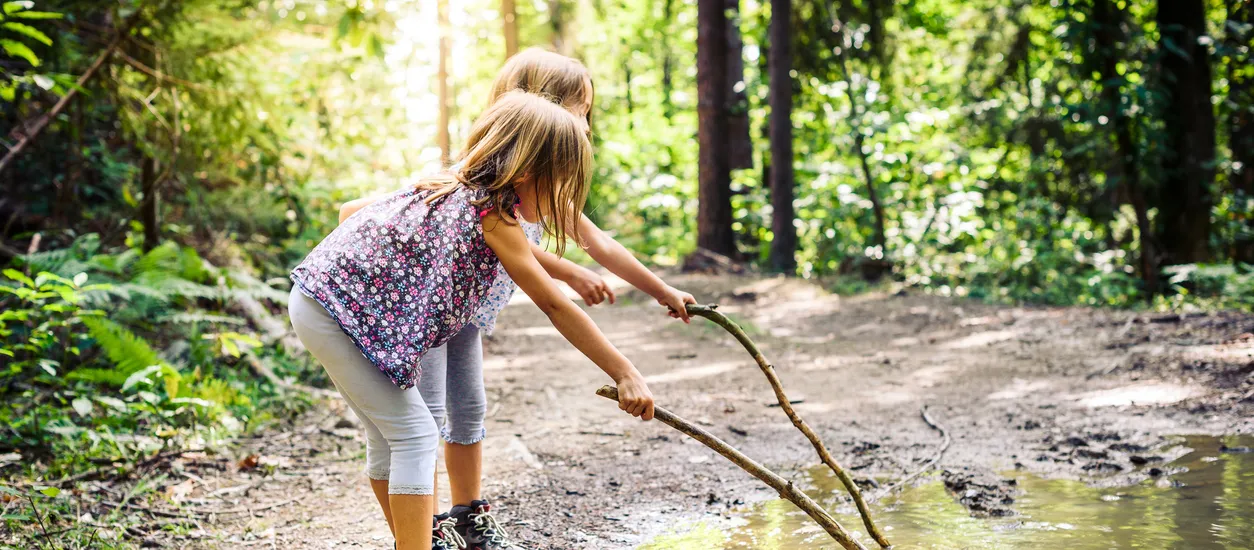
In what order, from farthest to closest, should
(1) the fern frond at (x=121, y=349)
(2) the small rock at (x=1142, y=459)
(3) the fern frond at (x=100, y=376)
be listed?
(1) the fern frond at (x=121, y=349)
(3) the fern frond at (x=100, y=376)
(2) the small rock at (x=1142, y=459)

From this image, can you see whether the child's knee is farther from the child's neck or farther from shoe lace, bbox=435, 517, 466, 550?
the child's neck

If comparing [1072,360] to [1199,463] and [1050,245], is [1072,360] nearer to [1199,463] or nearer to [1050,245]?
[1199,463]

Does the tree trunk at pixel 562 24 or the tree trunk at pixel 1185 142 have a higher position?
the tree trunk at pixel 562 24

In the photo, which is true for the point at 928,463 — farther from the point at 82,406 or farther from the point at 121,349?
the point at 121,349

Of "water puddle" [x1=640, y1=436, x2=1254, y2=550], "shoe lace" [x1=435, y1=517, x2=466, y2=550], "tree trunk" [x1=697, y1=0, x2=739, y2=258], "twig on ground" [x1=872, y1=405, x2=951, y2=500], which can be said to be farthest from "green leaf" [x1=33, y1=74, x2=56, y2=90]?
"tree trunk" [x1=697, y1=0, x2=739, y2=258]

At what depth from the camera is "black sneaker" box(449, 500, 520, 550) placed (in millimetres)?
3000

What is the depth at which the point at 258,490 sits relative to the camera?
382cm

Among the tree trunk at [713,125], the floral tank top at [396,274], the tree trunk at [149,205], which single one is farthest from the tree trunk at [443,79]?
the floral tank top at [396,274]

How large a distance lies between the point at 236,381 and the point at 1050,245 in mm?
9435

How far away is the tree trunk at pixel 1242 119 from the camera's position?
8.85 m

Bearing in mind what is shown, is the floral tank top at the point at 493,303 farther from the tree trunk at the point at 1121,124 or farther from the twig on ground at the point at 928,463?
the tree trunk at the point at 1121,124

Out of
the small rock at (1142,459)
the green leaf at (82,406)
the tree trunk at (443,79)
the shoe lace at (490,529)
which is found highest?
the tree trunk at (443,79)

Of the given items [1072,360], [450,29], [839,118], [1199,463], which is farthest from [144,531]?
[450,29]

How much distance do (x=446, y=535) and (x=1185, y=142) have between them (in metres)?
9.26
